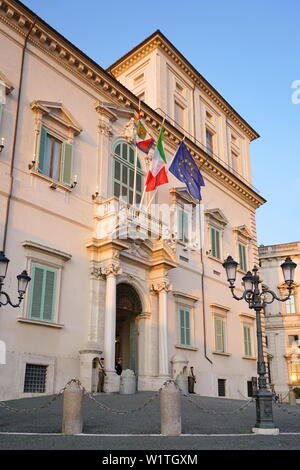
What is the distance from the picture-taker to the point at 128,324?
20.1 m

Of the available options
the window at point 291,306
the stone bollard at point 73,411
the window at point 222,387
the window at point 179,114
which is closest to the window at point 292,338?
the window at point 291,306

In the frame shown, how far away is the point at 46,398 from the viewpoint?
45.4 ft

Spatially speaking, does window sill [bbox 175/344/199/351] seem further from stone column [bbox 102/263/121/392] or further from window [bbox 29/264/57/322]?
window [bbox 29/264/57/322]

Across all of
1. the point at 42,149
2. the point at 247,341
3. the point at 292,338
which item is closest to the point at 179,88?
the point at 42,149

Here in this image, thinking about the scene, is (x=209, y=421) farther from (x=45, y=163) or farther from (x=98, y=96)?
(x=98, y=96)

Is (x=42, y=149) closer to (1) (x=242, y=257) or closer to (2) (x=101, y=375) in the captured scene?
(2) (x=101, y=375)

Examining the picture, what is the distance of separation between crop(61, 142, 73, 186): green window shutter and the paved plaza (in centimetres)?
768

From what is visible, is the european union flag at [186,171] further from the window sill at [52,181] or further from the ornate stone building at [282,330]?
the ornate stone building at [282,330]

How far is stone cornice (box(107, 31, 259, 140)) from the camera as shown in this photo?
85.5ft

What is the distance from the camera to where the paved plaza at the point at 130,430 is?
25.3 ft

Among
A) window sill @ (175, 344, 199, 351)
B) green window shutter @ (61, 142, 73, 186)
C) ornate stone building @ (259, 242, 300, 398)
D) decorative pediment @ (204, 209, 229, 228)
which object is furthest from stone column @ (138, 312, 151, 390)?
ornate stone building @ (259, 242, 300, 398)

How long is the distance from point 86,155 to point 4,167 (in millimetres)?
4099

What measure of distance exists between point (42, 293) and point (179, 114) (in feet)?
49.5

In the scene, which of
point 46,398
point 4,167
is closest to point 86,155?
point 4,167
